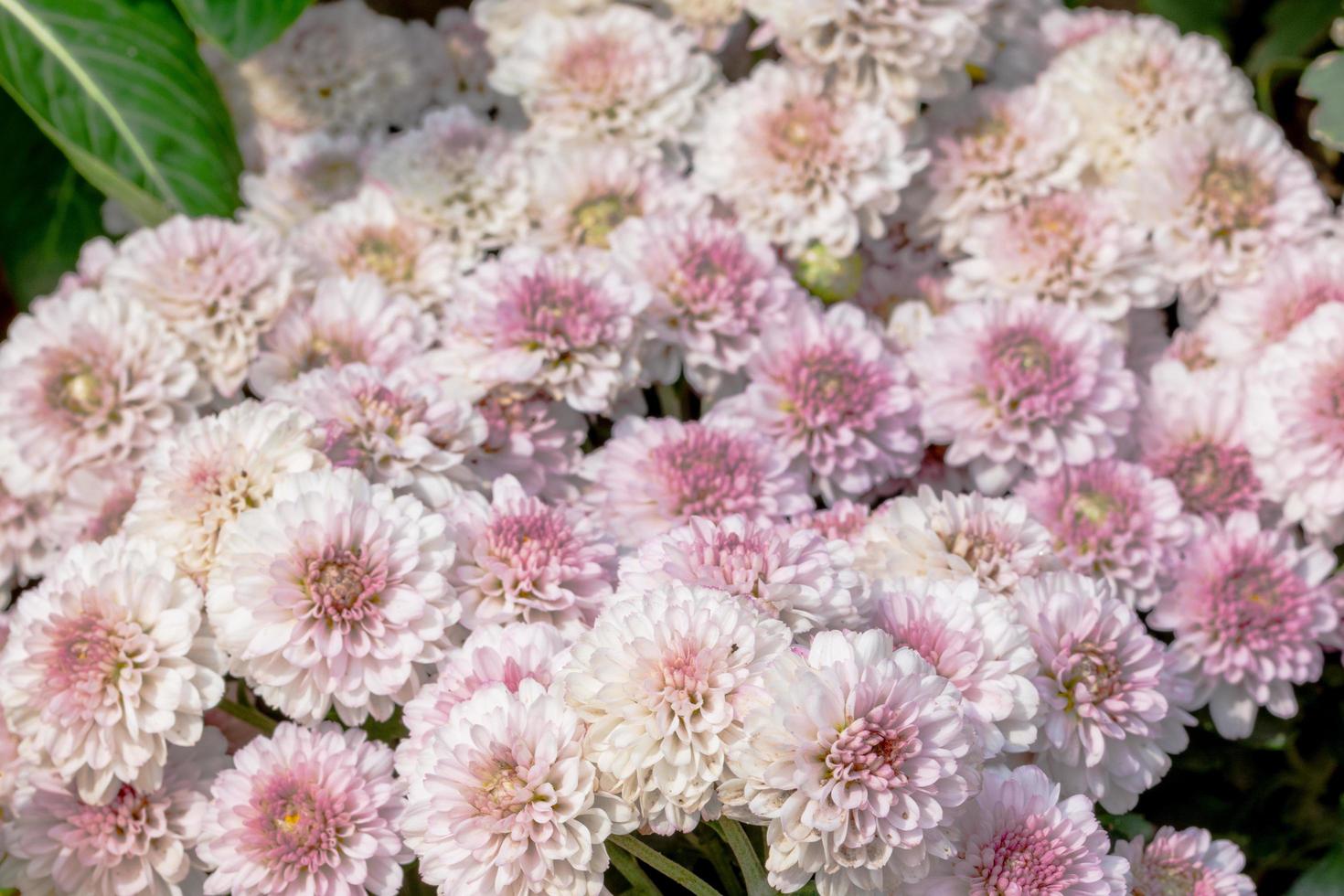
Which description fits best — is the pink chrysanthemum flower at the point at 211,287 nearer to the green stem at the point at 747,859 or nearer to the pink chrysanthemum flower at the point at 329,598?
the pink chrysanthemum flower at the point at 329,598

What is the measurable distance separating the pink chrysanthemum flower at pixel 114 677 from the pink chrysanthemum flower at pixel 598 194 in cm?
49

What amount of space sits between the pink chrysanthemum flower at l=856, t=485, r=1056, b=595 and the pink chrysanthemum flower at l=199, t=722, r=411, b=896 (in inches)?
13.2

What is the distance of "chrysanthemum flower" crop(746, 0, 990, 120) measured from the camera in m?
1.11

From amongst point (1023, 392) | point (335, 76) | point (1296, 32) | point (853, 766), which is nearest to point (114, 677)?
point (853, 766)

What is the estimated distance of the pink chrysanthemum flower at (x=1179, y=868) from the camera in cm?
77

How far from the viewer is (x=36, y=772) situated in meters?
0.80

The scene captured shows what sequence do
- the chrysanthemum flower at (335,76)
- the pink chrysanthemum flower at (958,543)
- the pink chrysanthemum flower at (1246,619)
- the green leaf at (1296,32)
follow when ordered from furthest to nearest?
the green leaf at (1296,32), the chrysanthemum flower at (335,76), the pink chrysanthemum flower at (1246,619), the pink chrysanthemum flower at (958,543)

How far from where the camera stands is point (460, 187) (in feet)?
3.83

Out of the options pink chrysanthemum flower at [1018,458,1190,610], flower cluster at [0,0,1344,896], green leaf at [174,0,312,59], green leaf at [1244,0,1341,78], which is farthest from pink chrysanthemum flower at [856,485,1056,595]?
green leaf at [1244,0,1341,78]

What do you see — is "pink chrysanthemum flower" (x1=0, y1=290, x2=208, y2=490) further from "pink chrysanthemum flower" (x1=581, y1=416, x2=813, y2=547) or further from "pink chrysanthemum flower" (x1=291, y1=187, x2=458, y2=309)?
"pink chrysanthemum flower" (x1=581, y1=416, x2=813, y2=547)

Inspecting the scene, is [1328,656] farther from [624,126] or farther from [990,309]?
[624,126]

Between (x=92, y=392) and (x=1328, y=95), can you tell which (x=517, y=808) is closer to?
(x=92, y=392)

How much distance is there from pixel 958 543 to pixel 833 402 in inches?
8.1

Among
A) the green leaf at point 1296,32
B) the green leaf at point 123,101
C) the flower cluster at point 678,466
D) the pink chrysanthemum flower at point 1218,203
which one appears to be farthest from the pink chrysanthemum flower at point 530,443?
the green leaf at point 1296,32
